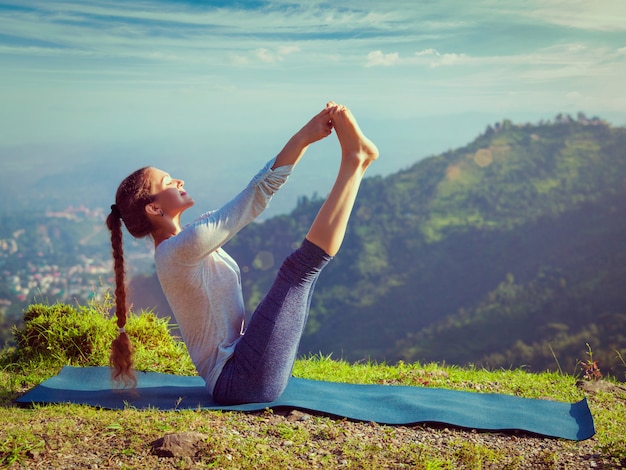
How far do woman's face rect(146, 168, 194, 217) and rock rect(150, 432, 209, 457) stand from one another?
1059 millimetres

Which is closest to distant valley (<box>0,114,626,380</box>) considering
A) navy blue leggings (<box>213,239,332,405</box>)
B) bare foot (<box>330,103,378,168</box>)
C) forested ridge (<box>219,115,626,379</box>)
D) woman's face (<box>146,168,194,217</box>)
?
forested ridge (<box>219,115,626,379</box>)

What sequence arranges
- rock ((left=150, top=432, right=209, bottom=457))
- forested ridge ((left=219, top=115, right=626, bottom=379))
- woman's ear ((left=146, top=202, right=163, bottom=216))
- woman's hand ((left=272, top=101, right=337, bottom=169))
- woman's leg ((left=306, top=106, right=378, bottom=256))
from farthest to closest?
forested ridge ((left=219, top=115, right=626, bottom=379)), woman's ear ((left=146, top=202, right=163, bottom=216)), woman's hand ((left=272, top=101, right=337, bottom=169)), woman's leg ((left=306, top=106, right=378, bottom=256)), rock ((left=150, top=432, right=209, bottom=457))

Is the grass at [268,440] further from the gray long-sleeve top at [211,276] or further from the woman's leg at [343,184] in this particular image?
the woman's leg at [343,184]

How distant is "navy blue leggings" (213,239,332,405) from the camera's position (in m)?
2.82

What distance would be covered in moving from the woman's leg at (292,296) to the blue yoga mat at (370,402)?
14 cm

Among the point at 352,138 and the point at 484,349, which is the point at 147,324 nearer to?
the point at 352,138

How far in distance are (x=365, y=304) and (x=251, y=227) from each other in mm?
8577

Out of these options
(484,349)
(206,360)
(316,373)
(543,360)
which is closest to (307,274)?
(206,360)

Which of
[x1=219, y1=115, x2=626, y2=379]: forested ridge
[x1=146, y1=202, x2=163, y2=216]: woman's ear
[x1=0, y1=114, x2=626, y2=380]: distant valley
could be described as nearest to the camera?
[x1=146, y1=202, x2=163, y2=216]: woman's ear

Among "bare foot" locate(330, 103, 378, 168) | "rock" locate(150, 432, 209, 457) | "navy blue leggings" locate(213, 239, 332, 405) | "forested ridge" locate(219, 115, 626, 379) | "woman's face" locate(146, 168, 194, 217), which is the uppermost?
"bare foot" locate(330, 103, 378, 168)

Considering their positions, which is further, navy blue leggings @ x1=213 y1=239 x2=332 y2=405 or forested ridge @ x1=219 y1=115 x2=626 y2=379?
forested ridge @ x1=219 y1=115 x2=626 y2=379

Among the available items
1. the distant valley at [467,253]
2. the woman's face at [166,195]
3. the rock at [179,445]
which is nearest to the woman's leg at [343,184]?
the woman's face at [166,195]

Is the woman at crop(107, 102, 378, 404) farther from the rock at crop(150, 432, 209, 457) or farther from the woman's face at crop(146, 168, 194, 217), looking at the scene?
the rock at crop(150, 432, 209, 457)

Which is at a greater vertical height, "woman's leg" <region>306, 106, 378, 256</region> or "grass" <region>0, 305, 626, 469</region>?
"woman's leg" <region>306, 106, 378, 256</region>
